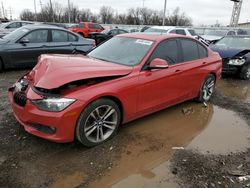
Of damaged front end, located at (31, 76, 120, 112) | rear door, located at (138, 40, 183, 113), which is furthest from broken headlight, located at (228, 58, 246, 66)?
damaged front end, located at (31, 76, 120, 112)

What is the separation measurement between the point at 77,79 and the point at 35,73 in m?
0.82

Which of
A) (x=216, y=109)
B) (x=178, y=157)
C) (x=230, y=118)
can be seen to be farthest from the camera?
(x=216, y=109)

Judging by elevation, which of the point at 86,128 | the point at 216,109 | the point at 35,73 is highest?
the point at 35,73

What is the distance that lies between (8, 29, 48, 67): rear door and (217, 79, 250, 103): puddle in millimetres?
5784

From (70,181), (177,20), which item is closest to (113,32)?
(70,181)

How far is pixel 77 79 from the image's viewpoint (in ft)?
11.4

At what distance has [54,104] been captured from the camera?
3318 mm

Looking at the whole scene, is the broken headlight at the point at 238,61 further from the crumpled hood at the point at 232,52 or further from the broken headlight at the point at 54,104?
the broken headlight at the point at 54,104

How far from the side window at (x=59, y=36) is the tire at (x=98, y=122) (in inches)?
233

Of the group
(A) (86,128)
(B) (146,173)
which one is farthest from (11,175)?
(B) (146,173)

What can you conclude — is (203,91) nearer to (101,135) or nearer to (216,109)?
(216,109)

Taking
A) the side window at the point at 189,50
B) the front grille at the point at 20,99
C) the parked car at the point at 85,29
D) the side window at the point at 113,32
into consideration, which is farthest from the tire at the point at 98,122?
the parked car at the point at 85,29

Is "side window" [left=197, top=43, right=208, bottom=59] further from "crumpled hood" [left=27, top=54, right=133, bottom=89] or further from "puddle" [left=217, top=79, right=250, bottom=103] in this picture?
"crumpled hood" [left=27, top=54, right=133, bottom=89]

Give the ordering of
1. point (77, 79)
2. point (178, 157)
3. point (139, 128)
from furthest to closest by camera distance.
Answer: point (139, 128), point (178, 157), point (77, 79)
